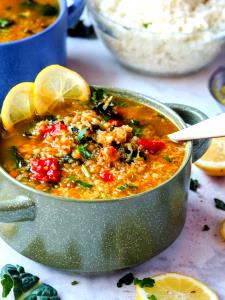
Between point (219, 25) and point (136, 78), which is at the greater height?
point (219, 25)

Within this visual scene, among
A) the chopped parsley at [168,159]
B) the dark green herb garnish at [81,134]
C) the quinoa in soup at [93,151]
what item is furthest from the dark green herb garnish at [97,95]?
the chopped parsley at [168,159]

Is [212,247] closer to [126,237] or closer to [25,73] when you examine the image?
[126,237]

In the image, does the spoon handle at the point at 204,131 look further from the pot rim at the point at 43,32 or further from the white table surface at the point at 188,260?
the pot rim at the point at 43,32

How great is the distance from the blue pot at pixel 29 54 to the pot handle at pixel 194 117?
45 centimetres

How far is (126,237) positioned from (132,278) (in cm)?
14

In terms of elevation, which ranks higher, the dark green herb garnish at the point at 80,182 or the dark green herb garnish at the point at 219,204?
the dark green herb garnish at the point at 80,182

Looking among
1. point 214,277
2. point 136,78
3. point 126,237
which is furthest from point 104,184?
point 136,78

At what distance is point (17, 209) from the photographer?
1.32 metres

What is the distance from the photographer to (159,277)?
1.44 metres

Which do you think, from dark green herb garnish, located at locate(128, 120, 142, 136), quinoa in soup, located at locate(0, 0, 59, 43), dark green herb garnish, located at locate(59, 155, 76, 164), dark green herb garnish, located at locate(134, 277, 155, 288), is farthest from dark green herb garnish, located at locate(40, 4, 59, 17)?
dark green herb garnish, located at locate(134, 277, 155, 288)

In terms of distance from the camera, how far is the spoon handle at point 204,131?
147 cm

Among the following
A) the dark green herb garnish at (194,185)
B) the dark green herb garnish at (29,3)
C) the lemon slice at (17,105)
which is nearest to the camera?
the lemon slice at (17,105)

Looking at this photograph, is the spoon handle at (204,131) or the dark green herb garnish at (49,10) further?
the dark green herb garnish at (49,10)

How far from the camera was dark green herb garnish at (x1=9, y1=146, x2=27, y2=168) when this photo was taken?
1429mm
